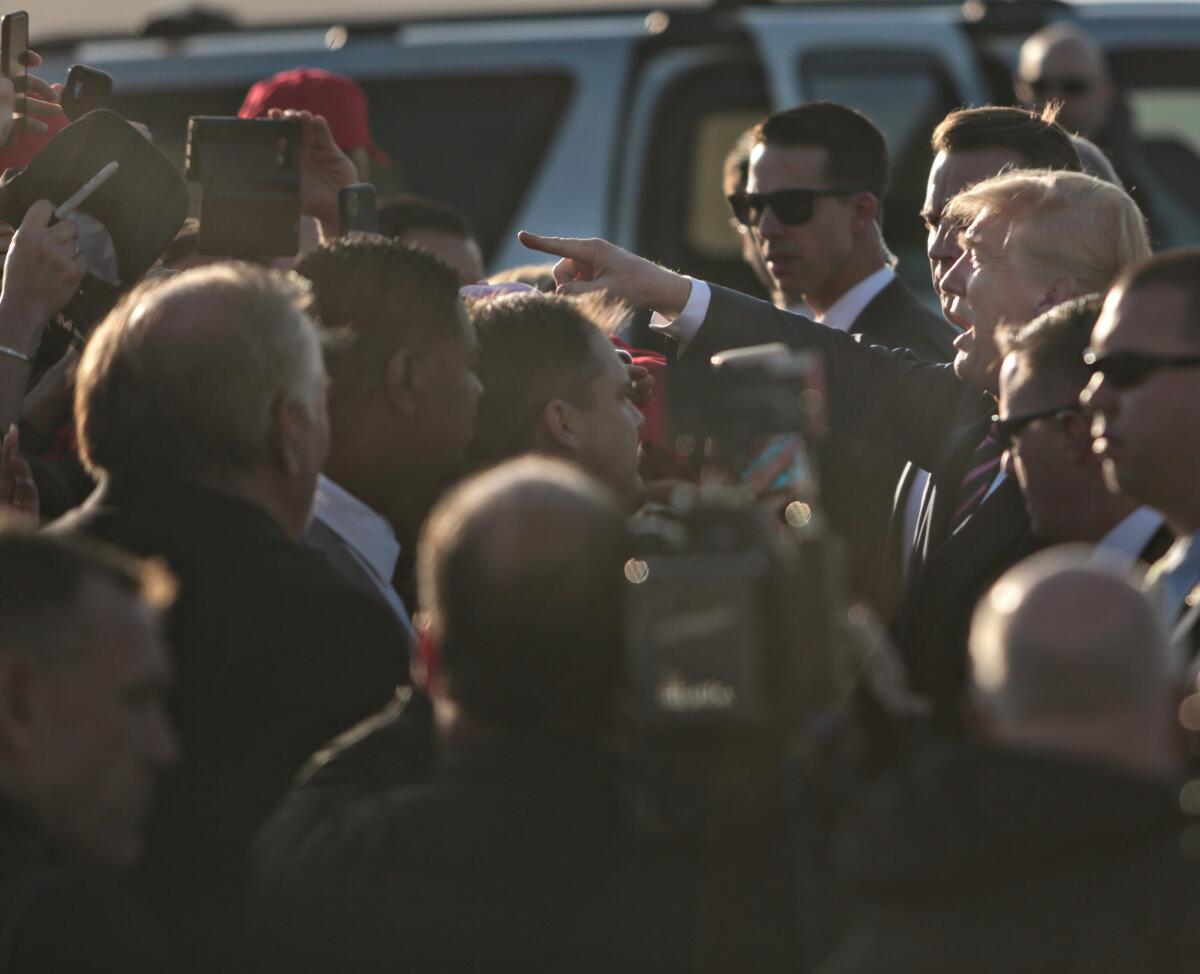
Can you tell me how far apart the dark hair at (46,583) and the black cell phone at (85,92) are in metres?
1.89

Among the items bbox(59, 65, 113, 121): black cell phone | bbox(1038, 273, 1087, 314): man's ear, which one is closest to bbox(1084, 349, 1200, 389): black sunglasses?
bbox(1038, 273, 1087, 314): man's ear

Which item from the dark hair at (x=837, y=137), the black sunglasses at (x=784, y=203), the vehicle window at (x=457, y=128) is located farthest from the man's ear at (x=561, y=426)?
the vehicle window at (x=457, y=128)

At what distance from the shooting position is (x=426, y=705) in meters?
2.78

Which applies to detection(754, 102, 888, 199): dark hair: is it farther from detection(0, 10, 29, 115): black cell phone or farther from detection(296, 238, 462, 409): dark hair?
detection(296, 238, 462, 409): dark hair

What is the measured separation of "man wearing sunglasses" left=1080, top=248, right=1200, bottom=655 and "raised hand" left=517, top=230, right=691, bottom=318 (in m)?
1.14

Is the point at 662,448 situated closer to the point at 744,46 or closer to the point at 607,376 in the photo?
the point at 607,376

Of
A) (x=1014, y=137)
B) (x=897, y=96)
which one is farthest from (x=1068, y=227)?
(x=897, y=96)

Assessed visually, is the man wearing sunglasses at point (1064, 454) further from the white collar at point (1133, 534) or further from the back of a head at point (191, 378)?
the back of a head at point (191, 378)

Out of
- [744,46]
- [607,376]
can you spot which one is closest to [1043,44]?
[744,46]

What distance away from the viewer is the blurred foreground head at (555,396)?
3.74 meters

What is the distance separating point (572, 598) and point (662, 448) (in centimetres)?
216

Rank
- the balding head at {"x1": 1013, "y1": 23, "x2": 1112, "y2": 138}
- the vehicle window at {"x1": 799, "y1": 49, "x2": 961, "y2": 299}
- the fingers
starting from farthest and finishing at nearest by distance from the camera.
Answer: the vehicle window at {"x1": 799, "y1": 49, "x2": 961, "y2": 299} < the balding head at {"x1": 1013, "y1": 23, "x2": 1112, "y2": 138} < the fingers

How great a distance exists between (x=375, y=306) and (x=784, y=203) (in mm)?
2328

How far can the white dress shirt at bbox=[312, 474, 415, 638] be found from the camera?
353cm
